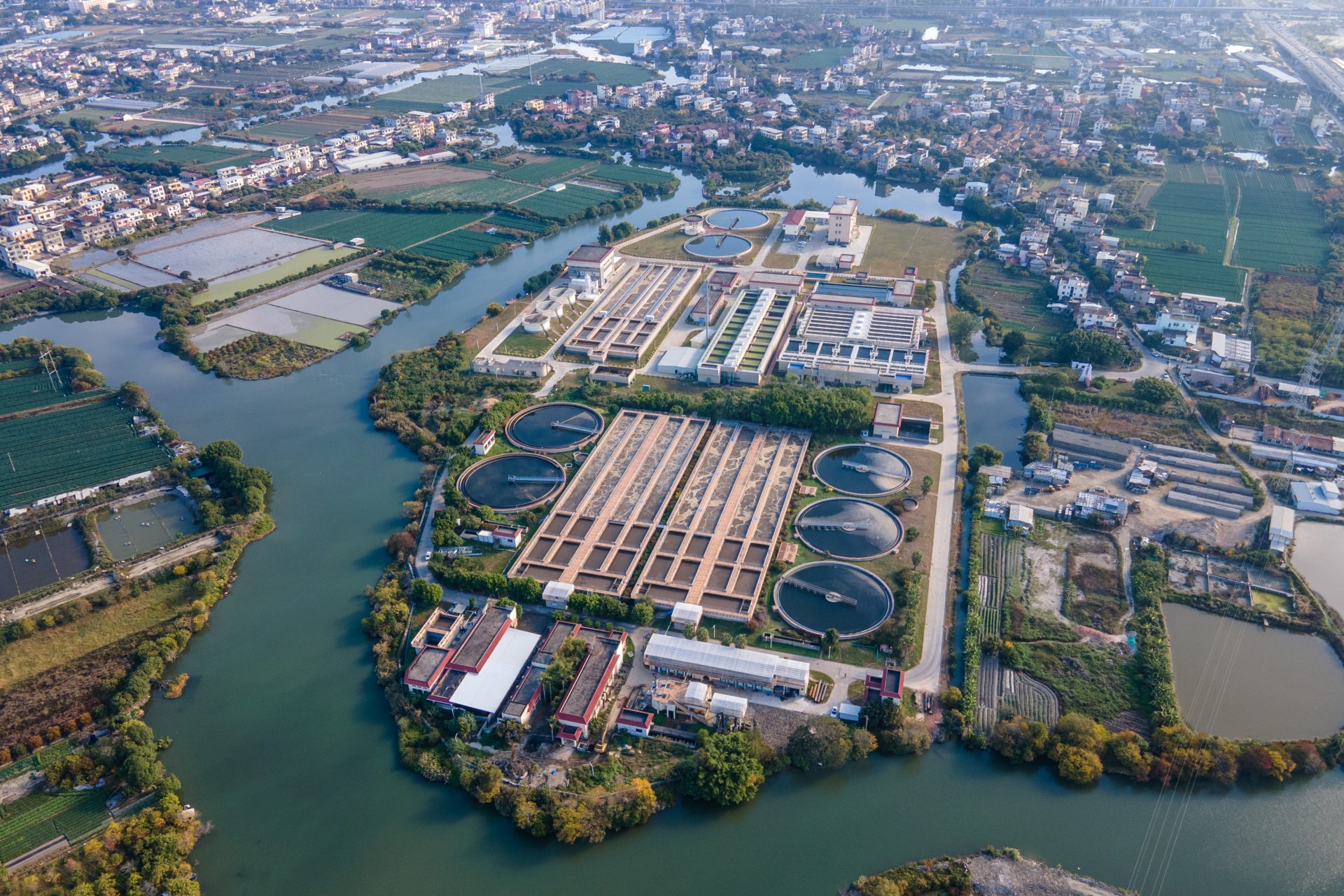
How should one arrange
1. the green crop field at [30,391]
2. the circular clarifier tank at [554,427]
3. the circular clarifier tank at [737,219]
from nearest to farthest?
the circular clarifier tank at [554,427], the green crop field at [30,391], the circular clarifier tank at [737,219]

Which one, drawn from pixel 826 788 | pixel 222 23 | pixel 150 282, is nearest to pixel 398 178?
pixel 150 282

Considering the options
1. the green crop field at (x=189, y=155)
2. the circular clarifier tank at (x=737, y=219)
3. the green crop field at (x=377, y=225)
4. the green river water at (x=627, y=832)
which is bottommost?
the green river water at (x=627, y=832)

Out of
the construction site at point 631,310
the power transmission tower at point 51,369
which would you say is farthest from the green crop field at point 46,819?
the construction site at point 631,310

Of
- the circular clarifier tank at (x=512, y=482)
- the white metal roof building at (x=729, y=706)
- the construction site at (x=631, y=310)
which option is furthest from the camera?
the construction site at (x=631, y=310)

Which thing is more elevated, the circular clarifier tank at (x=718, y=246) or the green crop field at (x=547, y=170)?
the green crop field at (x=547, y=170)

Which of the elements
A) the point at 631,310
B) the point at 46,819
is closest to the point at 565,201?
the point at 631,310

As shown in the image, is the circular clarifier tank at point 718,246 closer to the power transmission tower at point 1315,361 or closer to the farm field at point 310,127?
A: the power transmission tower at point 1315,361
